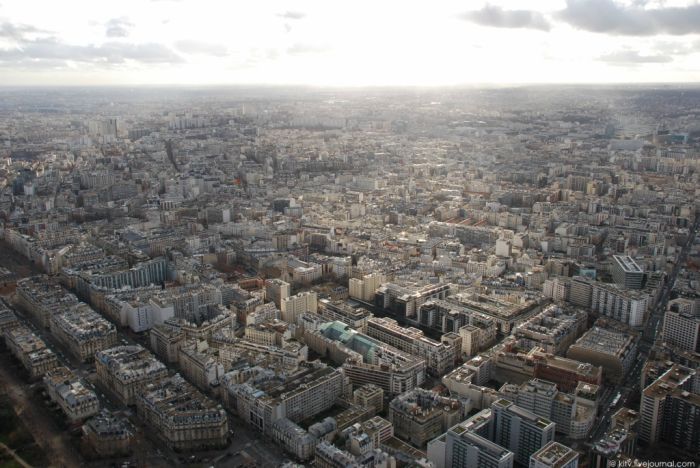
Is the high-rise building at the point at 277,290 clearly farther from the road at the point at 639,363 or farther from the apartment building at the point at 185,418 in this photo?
the road at the point at 639,363

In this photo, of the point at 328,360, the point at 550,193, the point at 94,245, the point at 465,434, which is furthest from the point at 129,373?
the point at 550,193

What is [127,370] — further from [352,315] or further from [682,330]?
[682,330]

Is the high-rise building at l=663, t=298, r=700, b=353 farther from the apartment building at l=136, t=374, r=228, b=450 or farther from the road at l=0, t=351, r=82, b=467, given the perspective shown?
the road at l=0, t=351, r=82, b=467

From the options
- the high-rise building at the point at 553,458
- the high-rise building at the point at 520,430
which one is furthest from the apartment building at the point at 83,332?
the high-rise building at the point at 553,458

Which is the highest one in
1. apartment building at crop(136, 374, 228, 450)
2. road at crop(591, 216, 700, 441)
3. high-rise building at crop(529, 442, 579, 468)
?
high-rise building at crop(529, 442, 579, 468)

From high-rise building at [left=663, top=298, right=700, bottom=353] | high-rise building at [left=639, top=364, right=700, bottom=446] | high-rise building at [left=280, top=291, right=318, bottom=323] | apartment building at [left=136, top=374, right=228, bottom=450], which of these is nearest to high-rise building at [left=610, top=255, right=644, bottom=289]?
high-rise building at [left=663, top=298, right=700, bottom=353]

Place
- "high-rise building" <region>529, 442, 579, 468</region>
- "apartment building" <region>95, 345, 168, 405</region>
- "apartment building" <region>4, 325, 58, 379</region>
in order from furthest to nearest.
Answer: "apartment building" <region>4, 325, 58, 379</region>
"apartment building" <region>95, 345, 168, 405</region>
"high-rise building" <region>529, 442, 579, 468</region>

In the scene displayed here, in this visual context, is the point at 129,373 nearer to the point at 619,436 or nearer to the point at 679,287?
the point at 619,436

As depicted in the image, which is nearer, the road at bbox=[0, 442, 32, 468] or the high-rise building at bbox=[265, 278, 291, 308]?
the road at bbox=[0, 442, 32, 468]
